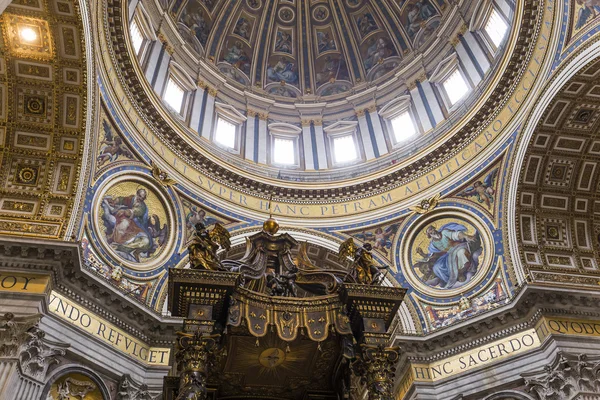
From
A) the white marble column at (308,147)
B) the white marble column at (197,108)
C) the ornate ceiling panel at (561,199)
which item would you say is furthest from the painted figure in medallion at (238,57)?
the ornate ceiling panel at (561,199)

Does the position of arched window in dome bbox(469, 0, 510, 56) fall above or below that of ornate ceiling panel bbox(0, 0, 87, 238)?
above

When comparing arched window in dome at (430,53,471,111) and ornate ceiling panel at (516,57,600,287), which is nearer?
ornate ceiling panel at (516,57,600,287)

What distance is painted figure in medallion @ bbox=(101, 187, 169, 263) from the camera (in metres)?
13.9

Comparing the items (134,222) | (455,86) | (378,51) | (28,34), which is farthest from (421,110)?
(28,34)

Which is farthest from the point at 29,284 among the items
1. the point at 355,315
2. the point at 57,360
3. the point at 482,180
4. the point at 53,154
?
the point at 482,180

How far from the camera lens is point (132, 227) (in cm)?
1446

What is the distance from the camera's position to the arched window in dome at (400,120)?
63.2 feet

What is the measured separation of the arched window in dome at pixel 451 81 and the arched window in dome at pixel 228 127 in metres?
7.33

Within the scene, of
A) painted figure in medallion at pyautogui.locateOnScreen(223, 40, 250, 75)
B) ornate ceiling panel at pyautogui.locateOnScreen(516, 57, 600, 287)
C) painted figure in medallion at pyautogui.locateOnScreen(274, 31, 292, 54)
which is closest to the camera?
ornate ceiling panel at pyautogui.locateOnScreen(516, 57, 600, 287)

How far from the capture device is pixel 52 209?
1229 cm

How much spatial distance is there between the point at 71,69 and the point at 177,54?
7941mm

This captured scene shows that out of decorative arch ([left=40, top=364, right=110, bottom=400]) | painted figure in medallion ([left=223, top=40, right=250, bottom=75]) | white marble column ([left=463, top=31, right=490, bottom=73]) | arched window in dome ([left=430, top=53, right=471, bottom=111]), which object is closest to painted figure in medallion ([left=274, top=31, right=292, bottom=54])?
painted figure in medallion ([left=223, top=40, right=250, bottom=75])

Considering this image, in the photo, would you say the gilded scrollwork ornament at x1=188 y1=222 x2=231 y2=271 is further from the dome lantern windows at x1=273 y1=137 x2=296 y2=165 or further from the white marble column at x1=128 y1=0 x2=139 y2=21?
the dome lantern windows at x1=273 y1=137 x2=296 y2=165

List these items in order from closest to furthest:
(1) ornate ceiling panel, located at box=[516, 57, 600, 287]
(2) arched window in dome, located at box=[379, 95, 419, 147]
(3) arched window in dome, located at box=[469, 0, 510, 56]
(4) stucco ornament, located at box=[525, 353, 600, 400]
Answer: (4) stucco ornament, located at box=[525, 353, 600, 400]
(1) ornate ceiling panel, located at box=[516, 57, 600, 287]
(3) arched window in dome, located at box=[469, 0, 510, 56]
(2) arched window in dome, located at box=[379, 95, 419, 147]
